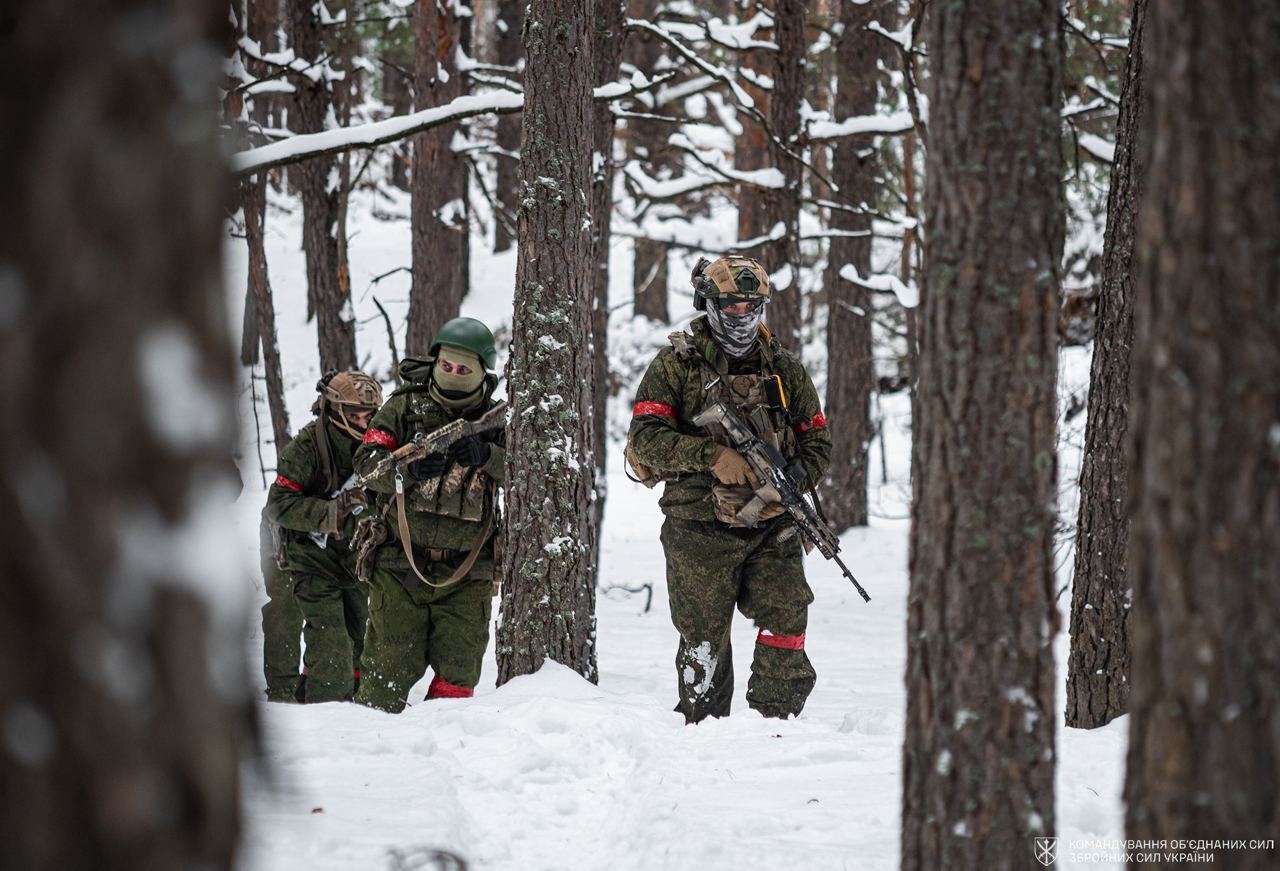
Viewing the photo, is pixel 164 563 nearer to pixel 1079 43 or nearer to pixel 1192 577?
pixel 1192 577

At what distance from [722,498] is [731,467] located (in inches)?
6.4

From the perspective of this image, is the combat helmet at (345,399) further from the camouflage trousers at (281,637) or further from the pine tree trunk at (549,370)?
the pine tree trunk at (549,370)

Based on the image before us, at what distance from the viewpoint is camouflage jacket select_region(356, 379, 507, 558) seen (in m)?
5.52

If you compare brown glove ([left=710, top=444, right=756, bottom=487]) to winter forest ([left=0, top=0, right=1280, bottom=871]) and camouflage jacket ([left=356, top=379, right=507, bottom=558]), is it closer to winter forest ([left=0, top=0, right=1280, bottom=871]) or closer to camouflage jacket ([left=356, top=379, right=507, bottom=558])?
winter forest ([left=0, top=0, right=1280, bottom=871])

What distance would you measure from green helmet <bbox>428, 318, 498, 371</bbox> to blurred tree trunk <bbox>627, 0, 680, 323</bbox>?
45.0 feet

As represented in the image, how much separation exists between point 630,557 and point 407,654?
762 cm

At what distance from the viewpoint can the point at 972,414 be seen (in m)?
2.37

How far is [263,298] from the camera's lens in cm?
1190

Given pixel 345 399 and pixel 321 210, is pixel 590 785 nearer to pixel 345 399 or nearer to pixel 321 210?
pixel 345 399

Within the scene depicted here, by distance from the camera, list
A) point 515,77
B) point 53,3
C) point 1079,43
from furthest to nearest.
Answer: point 515,77
point 1079,43
point 53,3

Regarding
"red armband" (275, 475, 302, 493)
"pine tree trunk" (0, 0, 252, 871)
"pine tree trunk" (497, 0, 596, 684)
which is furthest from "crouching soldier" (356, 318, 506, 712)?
"pine tree trunk" (0, 0, 252, 871)

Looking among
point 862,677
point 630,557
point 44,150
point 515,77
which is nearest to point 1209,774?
point 44,150

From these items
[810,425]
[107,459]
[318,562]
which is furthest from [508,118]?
[107,459]
